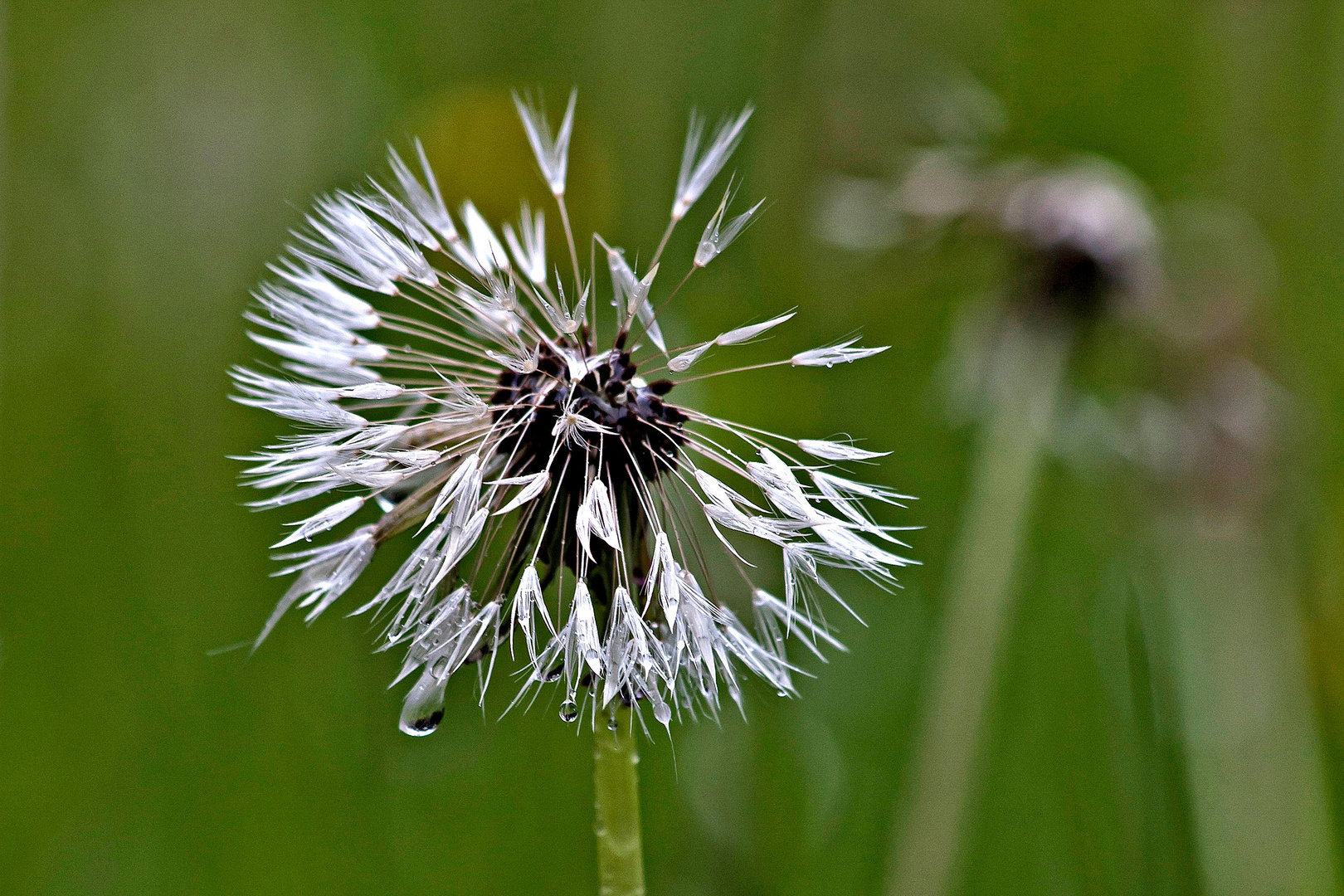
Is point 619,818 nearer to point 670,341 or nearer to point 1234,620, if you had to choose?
point 670,341

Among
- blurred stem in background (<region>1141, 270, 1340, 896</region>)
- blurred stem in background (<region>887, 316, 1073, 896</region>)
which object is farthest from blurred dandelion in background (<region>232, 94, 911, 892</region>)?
blurred stem in background (<region>1141, 270, 1340, 896</region>)

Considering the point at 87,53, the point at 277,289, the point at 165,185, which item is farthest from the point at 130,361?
the point at 277,289

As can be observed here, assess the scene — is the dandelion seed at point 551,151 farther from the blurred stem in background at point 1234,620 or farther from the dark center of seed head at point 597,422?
the blurred stem in background at point 1234,620

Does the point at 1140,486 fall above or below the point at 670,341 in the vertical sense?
below

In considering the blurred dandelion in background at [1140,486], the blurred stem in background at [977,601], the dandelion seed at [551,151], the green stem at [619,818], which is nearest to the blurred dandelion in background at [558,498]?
the green stem at [619,818]

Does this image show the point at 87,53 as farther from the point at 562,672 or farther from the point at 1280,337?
the point at 1280,337

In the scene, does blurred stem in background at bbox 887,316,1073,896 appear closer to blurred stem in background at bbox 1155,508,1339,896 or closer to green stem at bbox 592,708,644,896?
blurred stem in background at bbox 1155,508,1339,896

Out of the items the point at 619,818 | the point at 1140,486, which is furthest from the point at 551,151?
the point at 1140,486
